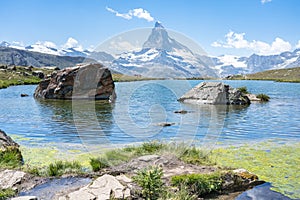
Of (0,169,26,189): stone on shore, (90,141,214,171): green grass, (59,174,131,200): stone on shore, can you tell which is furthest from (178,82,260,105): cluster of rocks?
(0,169,26,189): stone on shore

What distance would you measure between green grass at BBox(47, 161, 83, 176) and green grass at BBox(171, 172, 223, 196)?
14.2 ft

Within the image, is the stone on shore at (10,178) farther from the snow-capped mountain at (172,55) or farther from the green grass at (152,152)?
the snow-capped mountain at (172,55)

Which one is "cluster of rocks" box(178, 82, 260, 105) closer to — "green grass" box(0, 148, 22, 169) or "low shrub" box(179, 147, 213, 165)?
"low shrub" box(179, 147, 213, 165)

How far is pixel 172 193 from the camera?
11.7 m

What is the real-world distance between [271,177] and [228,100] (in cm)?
3482

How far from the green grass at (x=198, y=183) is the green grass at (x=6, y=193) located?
19.2 feet

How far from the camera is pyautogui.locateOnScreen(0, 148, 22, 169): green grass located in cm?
1432

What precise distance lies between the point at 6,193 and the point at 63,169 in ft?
10.1

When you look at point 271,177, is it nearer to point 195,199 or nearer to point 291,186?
point 291,186

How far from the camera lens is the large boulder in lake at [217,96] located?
4819 centimetres

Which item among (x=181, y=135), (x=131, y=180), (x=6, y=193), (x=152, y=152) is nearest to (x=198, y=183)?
(x=131, y=180)

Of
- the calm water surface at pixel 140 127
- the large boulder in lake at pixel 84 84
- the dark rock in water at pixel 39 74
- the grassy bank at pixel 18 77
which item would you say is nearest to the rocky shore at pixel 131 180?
the calm water surface at pixel 140 127

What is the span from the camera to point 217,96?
47.8m

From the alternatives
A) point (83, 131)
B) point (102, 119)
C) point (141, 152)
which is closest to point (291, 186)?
point (141, 152)
